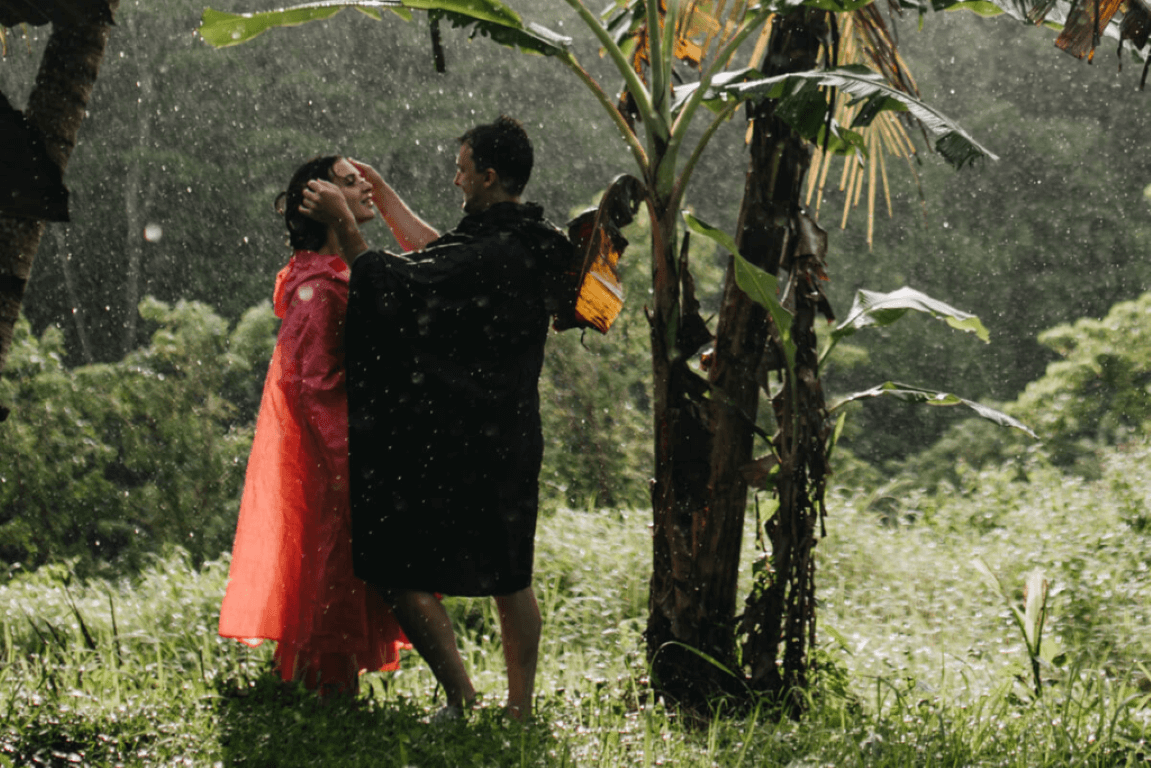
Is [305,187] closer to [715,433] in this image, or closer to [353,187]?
[353,187]

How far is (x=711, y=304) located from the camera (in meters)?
14.2

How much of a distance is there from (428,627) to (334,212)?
3.67 ft

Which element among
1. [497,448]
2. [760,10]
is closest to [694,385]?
[497,448]

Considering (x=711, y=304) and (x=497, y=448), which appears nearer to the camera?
(x=497, y=448)

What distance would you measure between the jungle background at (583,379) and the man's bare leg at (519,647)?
0.13 metres

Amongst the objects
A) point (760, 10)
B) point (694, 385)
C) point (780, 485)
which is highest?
point (760, 10)

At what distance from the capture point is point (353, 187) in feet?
9.07

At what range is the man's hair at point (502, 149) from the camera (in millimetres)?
2629

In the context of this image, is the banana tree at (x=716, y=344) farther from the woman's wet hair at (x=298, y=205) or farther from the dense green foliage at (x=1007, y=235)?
the dense green foliage at (x=1007, y=235)

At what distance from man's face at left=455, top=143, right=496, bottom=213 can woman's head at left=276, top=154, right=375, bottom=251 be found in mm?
299

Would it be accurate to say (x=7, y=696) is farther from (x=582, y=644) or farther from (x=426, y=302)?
(x=582, y=644)

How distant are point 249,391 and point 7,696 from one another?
9.23 metres

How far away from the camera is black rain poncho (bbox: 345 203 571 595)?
255cm

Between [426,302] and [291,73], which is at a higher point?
[291,73]
